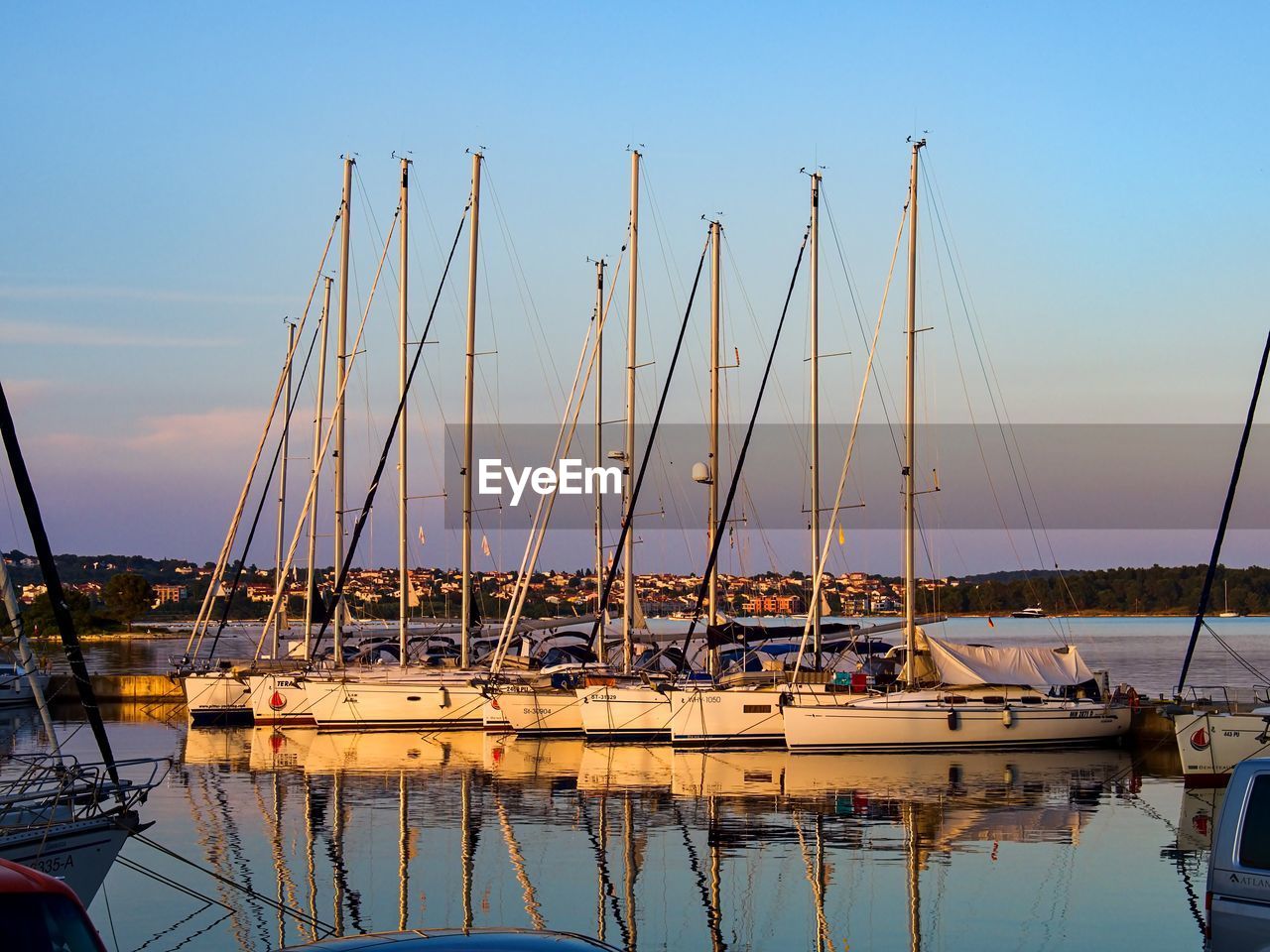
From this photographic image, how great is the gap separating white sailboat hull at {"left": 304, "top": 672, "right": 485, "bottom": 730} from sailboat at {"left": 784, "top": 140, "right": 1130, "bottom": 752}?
427 inches

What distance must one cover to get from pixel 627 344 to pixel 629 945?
3135cm

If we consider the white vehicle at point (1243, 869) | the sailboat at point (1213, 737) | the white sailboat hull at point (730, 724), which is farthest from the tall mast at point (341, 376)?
the white vehicle at point (1243, 869)

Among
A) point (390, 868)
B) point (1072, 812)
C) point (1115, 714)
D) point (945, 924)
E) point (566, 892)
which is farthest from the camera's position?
point (1115, 714)

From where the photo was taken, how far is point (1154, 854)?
75.6ft

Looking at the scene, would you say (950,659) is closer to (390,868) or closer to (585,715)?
(585,715)

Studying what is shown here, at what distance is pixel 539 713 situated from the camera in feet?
136

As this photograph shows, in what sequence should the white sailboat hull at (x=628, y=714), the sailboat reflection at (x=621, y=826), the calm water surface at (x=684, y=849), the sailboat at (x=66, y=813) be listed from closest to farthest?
the sailboat at (x=66, y=813)
the calm water surface at (x=684, y=849)
the sailboat reflection at (x=621, y=826)
the white sailboat hull at (x=628, y=714)

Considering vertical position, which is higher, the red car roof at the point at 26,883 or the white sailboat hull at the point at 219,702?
the red car roof at the point at 26,883

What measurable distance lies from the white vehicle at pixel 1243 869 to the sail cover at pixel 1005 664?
2971 cm

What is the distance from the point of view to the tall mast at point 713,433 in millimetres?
41062

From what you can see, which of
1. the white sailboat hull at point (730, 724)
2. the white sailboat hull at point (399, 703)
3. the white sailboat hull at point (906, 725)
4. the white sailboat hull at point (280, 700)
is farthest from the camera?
the white sailboat hull at point (280, 700)

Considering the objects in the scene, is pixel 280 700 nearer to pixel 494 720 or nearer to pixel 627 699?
pixel 494 720

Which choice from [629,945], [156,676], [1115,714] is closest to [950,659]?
[1115,714]

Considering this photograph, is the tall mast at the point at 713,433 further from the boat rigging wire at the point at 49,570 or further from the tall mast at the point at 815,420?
the boat rigging wire at the point at 49,570
